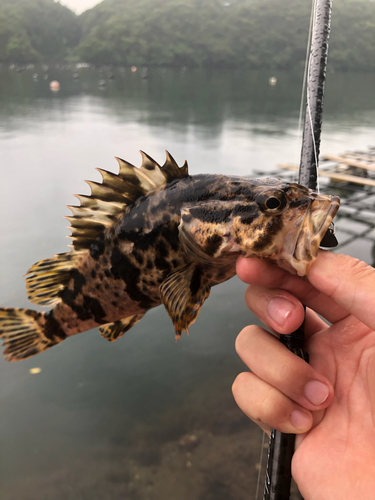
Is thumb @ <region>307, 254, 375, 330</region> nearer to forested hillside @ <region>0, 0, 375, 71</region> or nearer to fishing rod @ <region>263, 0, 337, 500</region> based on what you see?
fishing rod @ <region>263, 0, 337, 500</region>

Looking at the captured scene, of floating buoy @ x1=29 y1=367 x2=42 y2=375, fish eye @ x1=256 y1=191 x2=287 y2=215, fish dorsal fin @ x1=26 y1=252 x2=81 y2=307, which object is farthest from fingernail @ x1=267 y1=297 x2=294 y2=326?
floating buoy @ x1=29 y1=367 x2=42 y2=375

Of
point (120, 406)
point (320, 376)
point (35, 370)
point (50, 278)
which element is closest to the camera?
point (320, 376)

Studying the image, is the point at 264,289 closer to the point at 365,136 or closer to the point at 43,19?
the point at 365,136

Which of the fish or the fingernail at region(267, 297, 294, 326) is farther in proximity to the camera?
the fingernail at region(267, 297, 294, 326)

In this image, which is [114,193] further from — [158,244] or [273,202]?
[273,202]

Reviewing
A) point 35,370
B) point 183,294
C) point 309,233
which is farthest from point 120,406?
point 309,233

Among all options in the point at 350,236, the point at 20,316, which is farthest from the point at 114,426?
the point at 350,236

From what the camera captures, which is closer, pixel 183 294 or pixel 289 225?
pixel 289 225
